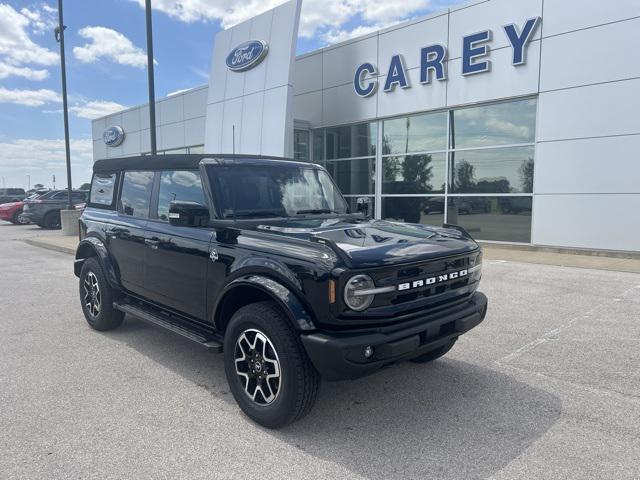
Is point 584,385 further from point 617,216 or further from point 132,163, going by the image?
point 617,216

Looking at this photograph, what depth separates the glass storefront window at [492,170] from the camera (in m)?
12.7

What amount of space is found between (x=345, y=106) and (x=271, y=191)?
1297 cm

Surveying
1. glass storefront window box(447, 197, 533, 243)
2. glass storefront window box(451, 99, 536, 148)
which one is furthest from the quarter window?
glass storefront window box(451, 99, 536, 148)

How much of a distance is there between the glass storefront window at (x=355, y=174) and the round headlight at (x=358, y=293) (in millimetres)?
13598

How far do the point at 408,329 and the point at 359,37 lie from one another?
1463 cm

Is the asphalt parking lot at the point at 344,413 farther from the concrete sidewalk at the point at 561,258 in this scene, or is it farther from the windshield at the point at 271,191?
the concrete sidewalk at the point at 561,258

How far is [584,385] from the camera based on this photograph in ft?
13.3

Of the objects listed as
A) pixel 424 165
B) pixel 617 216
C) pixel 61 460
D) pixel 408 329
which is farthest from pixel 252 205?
pixel 424 165

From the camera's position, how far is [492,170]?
13.3 meters

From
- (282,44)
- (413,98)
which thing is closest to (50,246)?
(282,44)

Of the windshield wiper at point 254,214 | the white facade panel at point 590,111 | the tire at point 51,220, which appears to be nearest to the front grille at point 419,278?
the windshield wiper at point 254,214

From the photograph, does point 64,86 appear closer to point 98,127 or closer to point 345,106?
point 345,106

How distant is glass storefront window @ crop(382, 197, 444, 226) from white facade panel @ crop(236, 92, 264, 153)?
4.83 meters

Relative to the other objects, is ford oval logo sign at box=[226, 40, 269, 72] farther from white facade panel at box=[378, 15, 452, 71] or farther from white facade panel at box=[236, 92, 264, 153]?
white facade panel at box=[378, 15, 452, 71]
